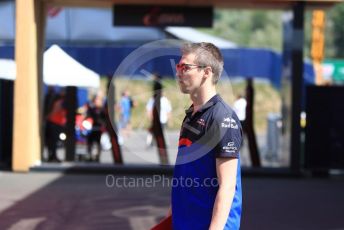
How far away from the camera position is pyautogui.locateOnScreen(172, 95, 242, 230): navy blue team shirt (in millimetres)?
3684

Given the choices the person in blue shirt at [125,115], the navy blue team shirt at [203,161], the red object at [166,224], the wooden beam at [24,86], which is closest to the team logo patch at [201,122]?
the navy blue team shirt at [203,161]

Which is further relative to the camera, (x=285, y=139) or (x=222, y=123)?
(x=285, y=139)

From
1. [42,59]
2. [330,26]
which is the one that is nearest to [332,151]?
[42,59]

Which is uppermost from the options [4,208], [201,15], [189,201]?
[201,15]

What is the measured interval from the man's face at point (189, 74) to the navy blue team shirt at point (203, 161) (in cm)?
12

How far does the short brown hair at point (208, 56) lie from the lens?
377cm

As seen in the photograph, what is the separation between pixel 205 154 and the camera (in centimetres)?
373

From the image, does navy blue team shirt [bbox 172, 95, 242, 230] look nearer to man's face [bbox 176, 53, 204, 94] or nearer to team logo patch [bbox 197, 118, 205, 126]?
team logo patch [bbox 197, 118, 205, 126]

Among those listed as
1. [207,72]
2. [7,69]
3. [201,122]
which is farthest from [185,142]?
[7,69]

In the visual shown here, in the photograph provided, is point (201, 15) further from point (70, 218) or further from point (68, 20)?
point (70, 218)

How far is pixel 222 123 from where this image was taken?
3691mm

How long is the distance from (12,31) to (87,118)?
386 cm

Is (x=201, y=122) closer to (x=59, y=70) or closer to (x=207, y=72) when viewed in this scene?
(x=207, y=72)

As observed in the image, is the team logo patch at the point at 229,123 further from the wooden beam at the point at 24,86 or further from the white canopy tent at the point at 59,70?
the white canopy tent at the point at 59,70
